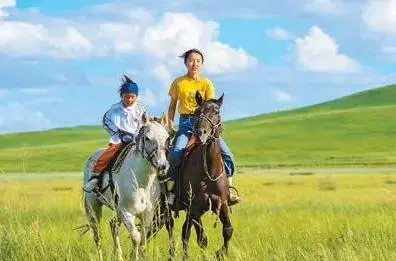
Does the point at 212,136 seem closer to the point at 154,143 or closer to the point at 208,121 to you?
the point at 208,121

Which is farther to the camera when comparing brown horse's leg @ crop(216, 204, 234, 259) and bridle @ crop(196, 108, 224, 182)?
brown horse's leg @ crop(216, 204, 234, 259)

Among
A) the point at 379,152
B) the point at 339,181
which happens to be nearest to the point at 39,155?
→ the point at 379,152

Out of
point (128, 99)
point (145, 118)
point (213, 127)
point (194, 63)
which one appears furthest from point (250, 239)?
point (145, 118)

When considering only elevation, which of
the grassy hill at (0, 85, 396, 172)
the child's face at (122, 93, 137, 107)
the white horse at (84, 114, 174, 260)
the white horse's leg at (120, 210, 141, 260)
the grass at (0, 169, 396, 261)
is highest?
the child's face at (122, 93, 137, 107)

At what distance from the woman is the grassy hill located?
67.7 metres

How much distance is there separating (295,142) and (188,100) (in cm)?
10956

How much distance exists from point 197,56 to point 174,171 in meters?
1.80

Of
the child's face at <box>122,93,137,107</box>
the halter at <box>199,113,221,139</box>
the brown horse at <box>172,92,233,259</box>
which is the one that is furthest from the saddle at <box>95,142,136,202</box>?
the halter at <box>199,113,221,139</box>

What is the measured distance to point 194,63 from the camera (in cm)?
1354

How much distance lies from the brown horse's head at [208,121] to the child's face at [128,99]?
1.14 meters

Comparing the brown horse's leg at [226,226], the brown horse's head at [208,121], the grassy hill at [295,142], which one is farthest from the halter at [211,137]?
the grassy hill at [295,142]

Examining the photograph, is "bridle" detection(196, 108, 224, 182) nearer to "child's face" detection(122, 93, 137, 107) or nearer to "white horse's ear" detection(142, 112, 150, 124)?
"white horse's ear" detection(142, 112, 150, 124)

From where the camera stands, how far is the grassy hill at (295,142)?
95062mm

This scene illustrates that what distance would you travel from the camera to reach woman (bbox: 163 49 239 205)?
13.5 metres
